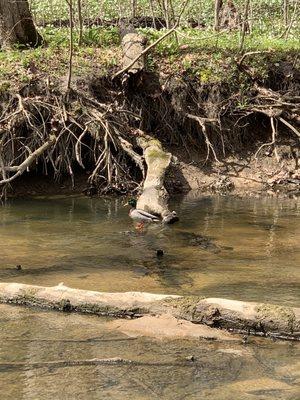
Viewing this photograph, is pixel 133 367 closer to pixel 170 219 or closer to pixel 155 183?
pixel 170 219

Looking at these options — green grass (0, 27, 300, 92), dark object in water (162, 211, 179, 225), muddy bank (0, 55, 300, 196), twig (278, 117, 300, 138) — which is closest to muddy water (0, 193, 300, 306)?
dark object in water (162, 211, 179, 225)

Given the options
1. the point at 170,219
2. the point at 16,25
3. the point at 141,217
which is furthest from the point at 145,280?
the point at 16,25

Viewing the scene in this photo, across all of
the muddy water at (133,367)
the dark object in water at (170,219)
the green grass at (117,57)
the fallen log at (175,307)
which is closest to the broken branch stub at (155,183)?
the dark object in water at (170,219)

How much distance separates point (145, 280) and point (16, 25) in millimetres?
8279

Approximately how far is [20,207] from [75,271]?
3.89 meters

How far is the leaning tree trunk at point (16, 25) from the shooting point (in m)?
12.8

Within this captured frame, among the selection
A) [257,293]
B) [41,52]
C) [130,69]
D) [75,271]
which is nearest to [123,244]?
[75,271]

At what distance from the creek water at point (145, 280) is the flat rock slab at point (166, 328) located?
8 centimetres

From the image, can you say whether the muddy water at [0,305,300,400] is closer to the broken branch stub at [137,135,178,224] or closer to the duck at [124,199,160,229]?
the duck at [124,199,160,229]

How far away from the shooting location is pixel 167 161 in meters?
10.5

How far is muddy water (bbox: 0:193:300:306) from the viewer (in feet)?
20.2

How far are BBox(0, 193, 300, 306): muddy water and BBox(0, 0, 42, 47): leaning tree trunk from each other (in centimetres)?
404

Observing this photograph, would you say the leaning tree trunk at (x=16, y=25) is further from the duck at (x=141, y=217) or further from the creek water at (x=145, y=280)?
the duck at (x=141, y=217)

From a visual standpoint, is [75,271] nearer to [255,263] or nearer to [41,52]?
[255,263]
